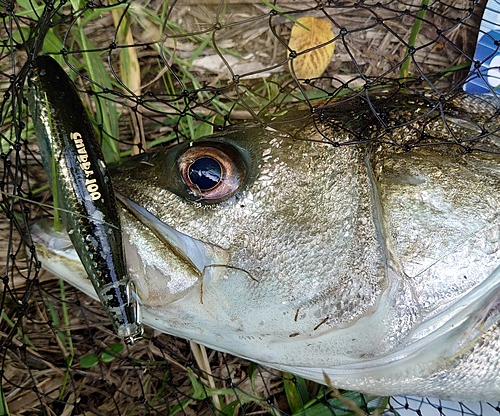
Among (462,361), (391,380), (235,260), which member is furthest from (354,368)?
(235,260)

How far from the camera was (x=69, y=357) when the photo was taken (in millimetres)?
2225

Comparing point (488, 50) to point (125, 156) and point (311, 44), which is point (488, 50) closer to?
point (311, 44)

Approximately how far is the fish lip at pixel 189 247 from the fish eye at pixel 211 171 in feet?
0.40

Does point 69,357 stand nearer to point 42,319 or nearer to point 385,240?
point 42,319

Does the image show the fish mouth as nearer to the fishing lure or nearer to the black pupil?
the fishing lure

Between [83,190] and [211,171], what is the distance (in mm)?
374

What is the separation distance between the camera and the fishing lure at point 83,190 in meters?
1.45

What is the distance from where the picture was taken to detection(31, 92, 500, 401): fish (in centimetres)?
149

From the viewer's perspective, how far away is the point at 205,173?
150 centimetres

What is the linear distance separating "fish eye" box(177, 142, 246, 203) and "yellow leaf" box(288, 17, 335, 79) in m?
0.94

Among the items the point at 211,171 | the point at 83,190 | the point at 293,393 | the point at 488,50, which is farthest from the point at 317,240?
the point at 488,50

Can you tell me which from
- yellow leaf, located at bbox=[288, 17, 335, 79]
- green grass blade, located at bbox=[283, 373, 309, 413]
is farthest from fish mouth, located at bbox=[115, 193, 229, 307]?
yellow leaf, located at bbox=[288, 17, 335, 79]

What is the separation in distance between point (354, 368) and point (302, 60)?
1377mm

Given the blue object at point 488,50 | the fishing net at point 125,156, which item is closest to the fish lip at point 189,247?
the fishing net at point 125,156
